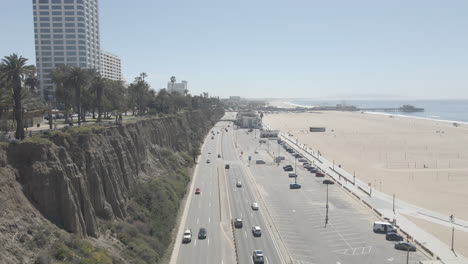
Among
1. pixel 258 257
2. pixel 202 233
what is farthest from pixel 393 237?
pixel 202 233

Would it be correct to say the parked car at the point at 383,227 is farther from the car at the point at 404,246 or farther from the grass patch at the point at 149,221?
the grass patch at the point at 149,221

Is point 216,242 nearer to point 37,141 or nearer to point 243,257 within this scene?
point 243,257

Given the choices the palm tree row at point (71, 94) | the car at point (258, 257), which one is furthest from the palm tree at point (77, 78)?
the car at point (258, 257)

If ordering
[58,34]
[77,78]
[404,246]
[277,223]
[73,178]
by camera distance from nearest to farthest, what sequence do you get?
1. [73,178]
2. [404,246]
3. [277,223]
4. [77,78]
5. [58,34]

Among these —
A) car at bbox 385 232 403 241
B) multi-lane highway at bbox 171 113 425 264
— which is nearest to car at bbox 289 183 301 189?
multi-lane highway at bbox 171 113 425 264

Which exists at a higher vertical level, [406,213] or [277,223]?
[406,213]

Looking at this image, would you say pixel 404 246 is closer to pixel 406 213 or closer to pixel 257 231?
pixel 406 213

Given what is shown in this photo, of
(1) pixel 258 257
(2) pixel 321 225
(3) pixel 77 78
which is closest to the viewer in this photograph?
(1) pixel 258 257
